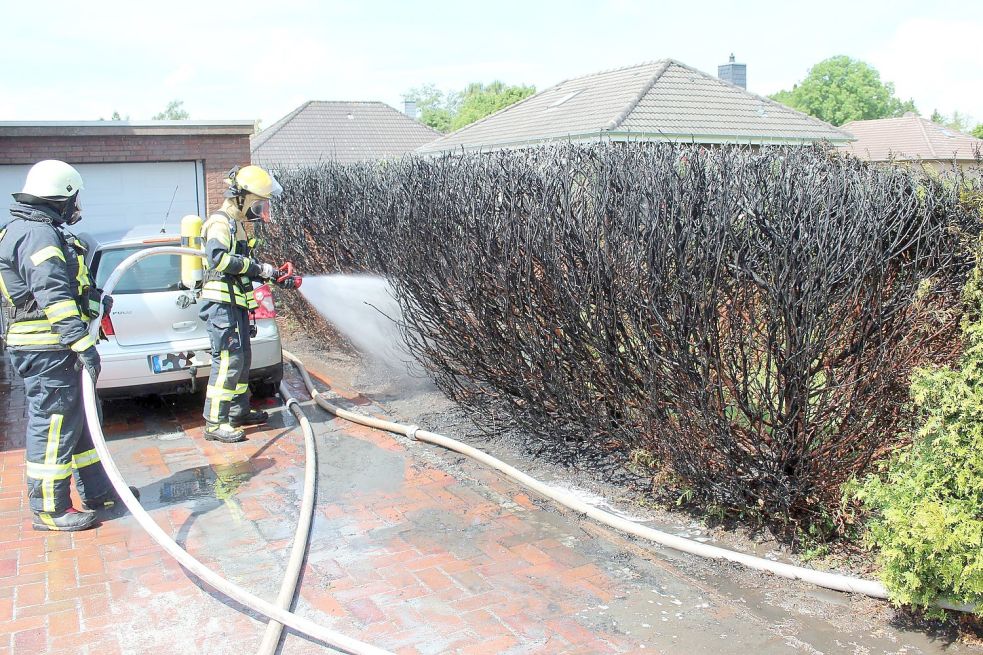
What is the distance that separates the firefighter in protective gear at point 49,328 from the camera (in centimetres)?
457

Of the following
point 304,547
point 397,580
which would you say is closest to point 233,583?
point 304,547

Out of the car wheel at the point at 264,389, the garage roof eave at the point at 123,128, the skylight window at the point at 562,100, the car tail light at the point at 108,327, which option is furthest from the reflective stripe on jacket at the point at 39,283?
the skylight window at the point at 562,100

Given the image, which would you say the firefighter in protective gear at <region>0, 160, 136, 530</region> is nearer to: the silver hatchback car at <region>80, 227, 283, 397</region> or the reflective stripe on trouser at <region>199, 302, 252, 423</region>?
the reflective stripe on trouser at <region>199, 302, 252, 423</region>

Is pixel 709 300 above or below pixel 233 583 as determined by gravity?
above

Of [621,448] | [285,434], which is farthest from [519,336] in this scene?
[285,434]

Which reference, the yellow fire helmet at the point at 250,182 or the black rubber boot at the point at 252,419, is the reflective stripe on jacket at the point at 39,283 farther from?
the black rubber boot at the point at 252,419

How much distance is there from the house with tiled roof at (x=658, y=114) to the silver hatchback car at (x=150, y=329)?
11.8 m

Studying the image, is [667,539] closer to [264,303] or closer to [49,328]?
[49,328]

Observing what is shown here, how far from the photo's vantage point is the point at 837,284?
3.56 m

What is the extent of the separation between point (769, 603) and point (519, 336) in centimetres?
223

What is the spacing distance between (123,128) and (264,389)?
8176 mm

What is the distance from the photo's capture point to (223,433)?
21.1ft

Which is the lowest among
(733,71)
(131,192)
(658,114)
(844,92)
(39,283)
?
(39,283)

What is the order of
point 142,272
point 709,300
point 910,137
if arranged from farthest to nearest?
point 910,137, point 142,272, point 709,300
